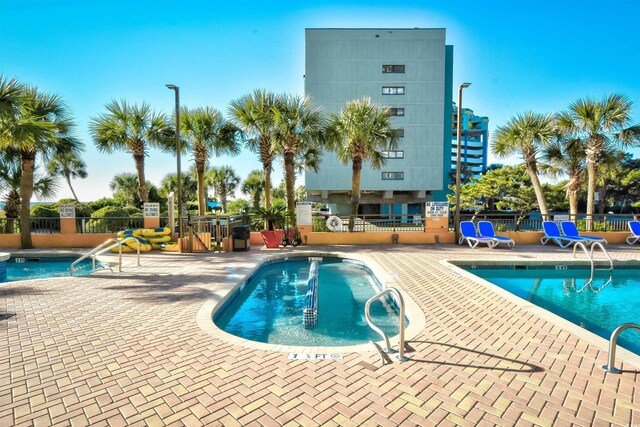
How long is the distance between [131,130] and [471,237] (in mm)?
14993

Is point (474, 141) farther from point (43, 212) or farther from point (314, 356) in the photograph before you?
point (314, 356)

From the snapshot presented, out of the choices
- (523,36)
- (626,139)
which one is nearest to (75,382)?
(523,36)

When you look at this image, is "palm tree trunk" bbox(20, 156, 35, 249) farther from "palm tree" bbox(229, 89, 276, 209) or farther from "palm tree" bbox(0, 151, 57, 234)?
"palm tree" bbox(229, 89, 276, 209)

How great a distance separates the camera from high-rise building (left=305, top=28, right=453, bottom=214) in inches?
1105

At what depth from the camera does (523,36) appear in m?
14.6

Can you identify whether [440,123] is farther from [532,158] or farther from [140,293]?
[140,293]

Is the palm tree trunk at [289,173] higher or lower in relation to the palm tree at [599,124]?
lower

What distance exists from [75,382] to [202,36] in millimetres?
11950

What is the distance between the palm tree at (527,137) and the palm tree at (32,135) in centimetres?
1909

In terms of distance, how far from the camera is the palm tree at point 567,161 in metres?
16.2

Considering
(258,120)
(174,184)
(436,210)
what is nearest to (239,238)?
(258,120)

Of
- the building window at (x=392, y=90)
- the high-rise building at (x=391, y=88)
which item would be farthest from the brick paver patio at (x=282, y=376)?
the building window at (x=392, y=90)

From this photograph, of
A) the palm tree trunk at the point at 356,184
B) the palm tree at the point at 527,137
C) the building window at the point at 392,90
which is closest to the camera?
the palm tree trunk at the point at 356,184

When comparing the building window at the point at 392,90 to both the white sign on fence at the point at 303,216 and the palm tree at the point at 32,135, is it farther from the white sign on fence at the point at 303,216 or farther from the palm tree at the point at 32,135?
the palm tree at the point at 32,135
